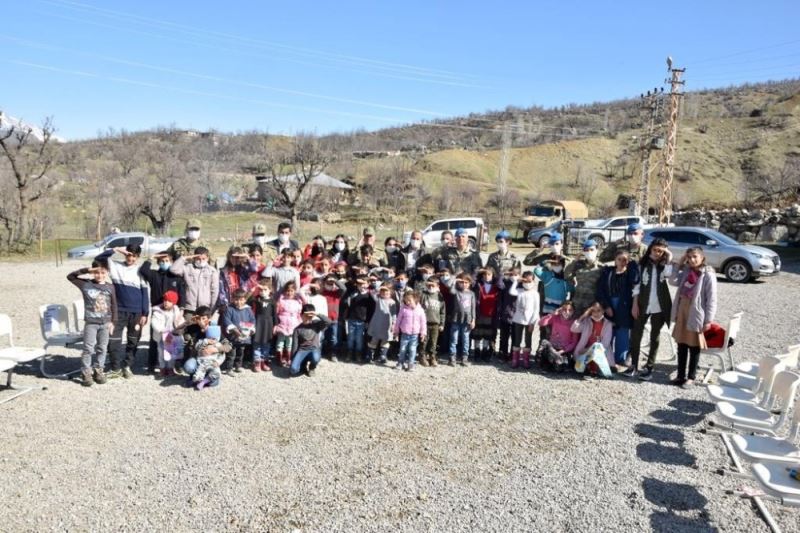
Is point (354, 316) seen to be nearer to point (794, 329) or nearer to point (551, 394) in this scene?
point (551, 394)

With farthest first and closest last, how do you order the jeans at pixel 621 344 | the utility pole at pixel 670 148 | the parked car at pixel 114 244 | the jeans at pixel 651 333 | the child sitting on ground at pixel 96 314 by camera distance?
the utility pole at pixel 670 148 < the parked car at pixel 114 244 < the jeans at pixel 621 344 < the jeans at pixel 651 333 < the child sitting on ground at pixel 96 314

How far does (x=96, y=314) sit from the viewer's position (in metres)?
6.71

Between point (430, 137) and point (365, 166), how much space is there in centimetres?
3998

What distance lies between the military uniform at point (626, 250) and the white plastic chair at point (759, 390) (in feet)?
7.56


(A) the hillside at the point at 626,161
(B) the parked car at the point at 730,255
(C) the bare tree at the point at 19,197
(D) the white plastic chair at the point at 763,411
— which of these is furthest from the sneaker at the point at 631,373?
(A) the hillside at the point at 626,161

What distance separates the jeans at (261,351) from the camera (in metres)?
7.52

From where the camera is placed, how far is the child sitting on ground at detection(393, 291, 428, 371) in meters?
7.65

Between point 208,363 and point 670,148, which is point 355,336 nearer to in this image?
point 208,363

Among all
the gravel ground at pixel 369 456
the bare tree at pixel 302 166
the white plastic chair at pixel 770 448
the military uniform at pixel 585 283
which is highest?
the bare tree at pixel 302 166

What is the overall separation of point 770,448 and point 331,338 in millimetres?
5511

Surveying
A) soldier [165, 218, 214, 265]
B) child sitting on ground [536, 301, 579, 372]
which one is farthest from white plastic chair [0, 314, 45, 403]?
child sitting on ground [536, 301, 579, 372]

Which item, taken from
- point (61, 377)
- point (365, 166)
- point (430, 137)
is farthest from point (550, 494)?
point (430, 137)

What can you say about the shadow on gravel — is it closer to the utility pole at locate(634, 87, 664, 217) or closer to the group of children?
the group of children

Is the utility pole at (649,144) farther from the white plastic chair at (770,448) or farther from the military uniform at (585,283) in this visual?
the white plastic chair at (770,448)
